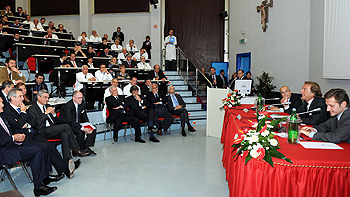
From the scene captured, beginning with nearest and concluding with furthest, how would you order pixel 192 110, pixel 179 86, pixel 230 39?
pixel 192 110 → pixel 179 86 → pixel 230 39

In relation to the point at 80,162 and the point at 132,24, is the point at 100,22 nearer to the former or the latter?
the point at 132,24

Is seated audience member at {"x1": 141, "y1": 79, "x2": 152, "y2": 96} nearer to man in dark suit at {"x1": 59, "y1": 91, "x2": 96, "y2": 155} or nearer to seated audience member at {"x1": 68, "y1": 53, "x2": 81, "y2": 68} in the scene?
seated audience member at {"x1": 68, "y1": 53, "x2": 81, "y2": 68}

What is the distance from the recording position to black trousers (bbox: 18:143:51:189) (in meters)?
3.41

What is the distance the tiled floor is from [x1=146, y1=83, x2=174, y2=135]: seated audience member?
0.91 metres

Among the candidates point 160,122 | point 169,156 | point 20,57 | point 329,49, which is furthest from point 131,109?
point 329,49

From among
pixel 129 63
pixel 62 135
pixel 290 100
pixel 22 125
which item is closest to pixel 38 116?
pixel 62 135

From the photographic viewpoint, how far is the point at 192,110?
9.20 metres

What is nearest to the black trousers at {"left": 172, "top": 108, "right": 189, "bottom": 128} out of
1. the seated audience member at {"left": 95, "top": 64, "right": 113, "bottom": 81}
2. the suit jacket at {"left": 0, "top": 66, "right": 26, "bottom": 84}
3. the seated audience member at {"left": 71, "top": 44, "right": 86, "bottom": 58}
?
the seated audience member at {"left": 95, "top": 64, "right": 113, "bottom": 81}

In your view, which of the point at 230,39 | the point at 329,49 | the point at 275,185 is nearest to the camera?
the point at 275,185

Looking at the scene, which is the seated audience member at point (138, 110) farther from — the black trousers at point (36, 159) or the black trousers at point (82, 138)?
the black trousers at point (36, 159)

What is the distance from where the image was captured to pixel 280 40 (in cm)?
877

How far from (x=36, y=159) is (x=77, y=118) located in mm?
1791

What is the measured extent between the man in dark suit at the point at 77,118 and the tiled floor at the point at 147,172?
1.06ft

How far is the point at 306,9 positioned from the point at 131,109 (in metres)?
5.22
